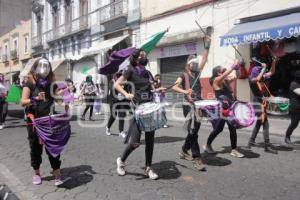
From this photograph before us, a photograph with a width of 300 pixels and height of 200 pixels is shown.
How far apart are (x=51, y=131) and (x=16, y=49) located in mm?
38369

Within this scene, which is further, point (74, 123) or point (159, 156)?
point (74, 123)

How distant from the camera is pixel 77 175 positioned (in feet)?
19.6

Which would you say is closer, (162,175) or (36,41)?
(162,175)

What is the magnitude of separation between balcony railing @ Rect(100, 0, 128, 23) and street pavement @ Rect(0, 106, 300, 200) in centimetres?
1412

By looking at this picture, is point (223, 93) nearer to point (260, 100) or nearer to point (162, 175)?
point (260, 100)

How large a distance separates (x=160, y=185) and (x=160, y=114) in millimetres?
917

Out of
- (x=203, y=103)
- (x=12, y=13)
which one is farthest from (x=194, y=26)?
(x=12, y=13)

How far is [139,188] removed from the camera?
5.20m

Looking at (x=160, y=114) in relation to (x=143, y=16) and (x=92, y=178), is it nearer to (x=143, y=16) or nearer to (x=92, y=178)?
(x=92, y=178)

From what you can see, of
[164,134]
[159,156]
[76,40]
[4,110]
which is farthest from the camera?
[76,40]

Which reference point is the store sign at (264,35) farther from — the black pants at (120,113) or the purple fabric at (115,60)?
the purple fabric at (115,60)

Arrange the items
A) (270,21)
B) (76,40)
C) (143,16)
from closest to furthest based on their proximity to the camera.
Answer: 1. (270,21)
2. (143,16)
3. (76,40)

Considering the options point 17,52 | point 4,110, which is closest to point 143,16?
point 4,110

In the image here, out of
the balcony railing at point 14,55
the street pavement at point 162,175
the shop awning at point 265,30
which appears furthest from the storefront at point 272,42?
the balcony railing at point 14,55
